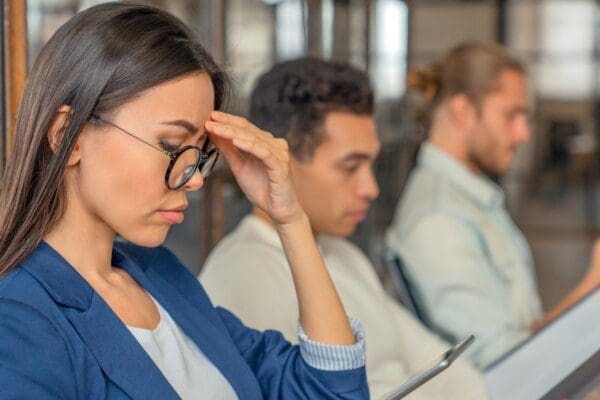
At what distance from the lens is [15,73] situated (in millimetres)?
1660

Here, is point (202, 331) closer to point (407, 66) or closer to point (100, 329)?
point (100, 329)

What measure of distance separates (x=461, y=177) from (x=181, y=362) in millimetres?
Answer: 1788

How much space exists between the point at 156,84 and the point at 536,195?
29.2 ft

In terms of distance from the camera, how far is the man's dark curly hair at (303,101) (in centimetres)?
216

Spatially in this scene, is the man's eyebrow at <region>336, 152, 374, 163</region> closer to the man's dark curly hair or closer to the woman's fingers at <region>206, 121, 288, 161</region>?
the man's dark curly hair

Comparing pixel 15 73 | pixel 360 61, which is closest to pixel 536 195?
pixel 360 61

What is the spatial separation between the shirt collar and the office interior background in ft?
1.91

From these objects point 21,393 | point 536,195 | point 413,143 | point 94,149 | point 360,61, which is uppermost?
point 94,149

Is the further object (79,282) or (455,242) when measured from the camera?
(455,242)

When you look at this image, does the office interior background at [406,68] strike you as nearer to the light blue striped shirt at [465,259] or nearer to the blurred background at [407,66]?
the blurred background at [407,66]

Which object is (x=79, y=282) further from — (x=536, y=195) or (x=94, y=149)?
(x=536, y=195)

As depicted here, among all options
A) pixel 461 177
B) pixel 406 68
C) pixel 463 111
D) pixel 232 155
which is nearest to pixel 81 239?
pixel 232 155

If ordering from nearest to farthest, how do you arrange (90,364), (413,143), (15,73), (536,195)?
(90,364) < (15,73) < (413,143) < (536,195)

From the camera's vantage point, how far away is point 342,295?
2.17 metres
